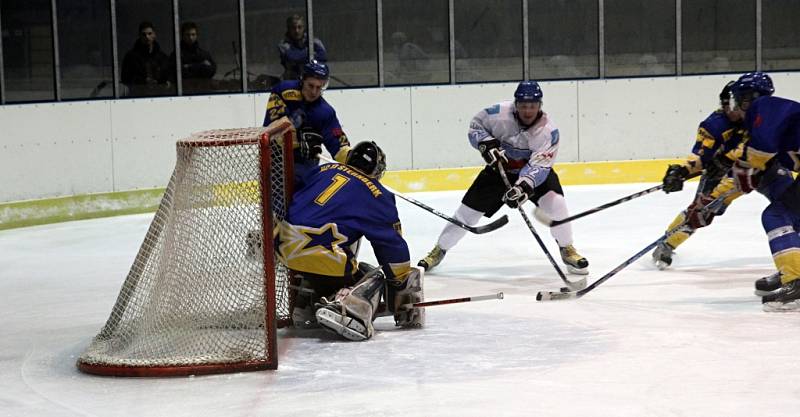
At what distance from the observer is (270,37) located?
8984mm

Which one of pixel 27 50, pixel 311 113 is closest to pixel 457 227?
pixel 311 113

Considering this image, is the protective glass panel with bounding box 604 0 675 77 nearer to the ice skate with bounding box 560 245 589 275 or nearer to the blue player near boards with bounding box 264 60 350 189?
the ice skate with bounding box 560 245 589 275

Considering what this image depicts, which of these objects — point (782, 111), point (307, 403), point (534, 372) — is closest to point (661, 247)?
point (782, 111)

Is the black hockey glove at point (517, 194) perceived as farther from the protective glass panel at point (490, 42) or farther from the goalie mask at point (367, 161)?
the protective glass panel at point (490, 42)

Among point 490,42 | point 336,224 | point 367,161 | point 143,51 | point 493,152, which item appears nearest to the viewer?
point 336,224

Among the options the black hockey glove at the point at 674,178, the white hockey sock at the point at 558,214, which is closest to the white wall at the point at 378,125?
the white hockey sock at the point at 558,214

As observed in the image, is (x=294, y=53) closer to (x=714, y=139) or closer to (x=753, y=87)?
(x=714, y=139)

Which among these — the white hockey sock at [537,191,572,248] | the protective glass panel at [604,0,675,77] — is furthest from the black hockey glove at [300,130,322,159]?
the protective glass panel at [604,0,675,77]

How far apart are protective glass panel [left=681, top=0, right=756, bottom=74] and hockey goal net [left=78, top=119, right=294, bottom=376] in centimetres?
645

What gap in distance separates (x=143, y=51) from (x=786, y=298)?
203 inches

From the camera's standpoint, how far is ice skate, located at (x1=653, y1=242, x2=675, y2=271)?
5766 mm

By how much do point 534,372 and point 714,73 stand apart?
6.32 m

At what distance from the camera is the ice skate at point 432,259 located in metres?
5.88

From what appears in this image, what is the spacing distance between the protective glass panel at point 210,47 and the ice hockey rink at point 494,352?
8.11ft
